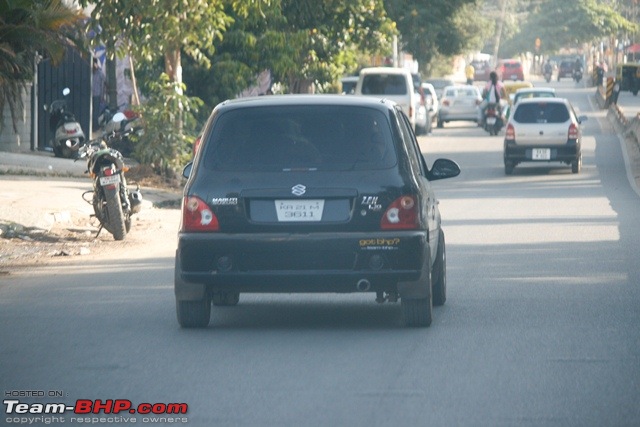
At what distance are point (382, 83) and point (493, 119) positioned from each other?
6.63 m

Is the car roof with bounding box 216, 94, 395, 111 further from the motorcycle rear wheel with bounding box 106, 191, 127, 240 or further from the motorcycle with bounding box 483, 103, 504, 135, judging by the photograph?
the motorcycle with bounding box 483, 103, 504, 135

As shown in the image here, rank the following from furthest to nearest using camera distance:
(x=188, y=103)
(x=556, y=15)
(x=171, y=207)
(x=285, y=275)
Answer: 1. (x=556, y=15)
2. (x=188, y=103)
3. (x=171, y=207)
4. (x=285, y=275)

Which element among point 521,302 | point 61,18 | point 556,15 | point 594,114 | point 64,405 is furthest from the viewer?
point 556,15

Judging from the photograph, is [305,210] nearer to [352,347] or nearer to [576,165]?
[352,347]

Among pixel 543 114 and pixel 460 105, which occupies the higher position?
pixel 543 114

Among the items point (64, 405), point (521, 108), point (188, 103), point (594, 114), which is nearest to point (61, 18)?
point (188, 103)

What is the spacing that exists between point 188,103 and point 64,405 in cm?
1599

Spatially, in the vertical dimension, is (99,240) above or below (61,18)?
below

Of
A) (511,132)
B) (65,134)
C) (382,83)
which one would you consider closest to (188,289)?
(65,134)

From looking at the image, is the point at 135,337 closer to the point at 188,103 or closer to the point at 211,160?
the point at 211,160

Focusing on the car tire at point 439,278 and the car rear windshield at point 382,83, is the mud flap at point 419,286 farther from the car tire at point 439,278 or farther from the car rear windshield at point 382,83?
the car rear windshield at point 382,83

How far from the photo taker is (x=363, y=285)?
32.1 ft

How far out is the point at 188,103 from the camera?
23328 millimetres

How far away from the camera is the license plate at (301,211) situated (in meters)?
9.77
